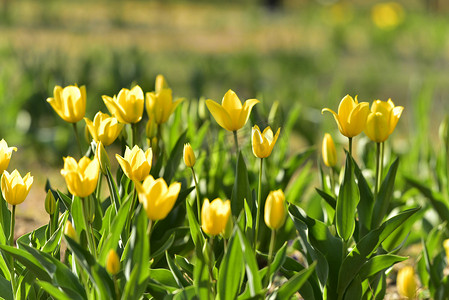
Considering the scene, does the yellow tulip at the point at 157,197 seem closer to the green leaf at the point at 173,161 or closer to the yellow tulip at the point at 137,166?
the yellow tulip at the point at 137,166

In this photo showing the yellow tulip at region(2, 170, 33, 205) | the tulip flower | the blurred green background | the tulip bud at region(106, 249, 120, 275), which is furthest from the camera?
the blurred green background

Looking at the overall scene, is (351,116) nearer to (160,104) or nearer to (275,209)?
(275,209)

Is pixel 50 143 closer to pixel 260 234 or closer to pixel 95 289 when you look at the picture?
pixel 260 234

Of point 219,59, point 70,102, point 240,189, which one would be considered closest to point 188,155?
point 240,189

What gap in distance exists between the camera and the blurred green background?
371 cm

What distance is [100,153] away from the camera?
144cm

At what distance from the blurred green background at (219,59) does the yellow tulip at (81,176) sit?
50.5 inches

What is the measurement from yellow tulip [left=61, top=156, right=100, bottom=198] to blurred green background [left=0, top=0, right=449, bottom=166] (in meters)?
1.28

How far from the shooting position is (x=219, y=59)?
7.37 meters

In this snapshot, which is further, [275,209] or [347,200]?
[347,200]

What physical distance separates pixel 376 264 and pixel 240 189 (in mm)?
371

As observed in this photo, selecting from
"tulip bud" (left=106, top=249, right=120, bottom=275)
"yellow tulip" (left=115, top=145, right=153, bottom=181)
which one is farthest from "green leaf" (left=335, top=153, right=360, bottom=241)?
"tulip bud" (left=106, top=249, right=120, bottom=275)

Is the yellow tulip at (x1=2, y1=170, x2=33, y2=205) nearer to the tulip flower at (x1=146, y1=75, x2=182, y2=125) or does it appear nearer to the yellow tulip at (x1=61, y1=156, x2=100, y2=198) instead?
the yellow tulip at (x1=61, y1=156, x2=100, y2=198)

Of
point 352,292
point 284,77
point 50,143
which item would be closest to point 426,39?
point 284,77
